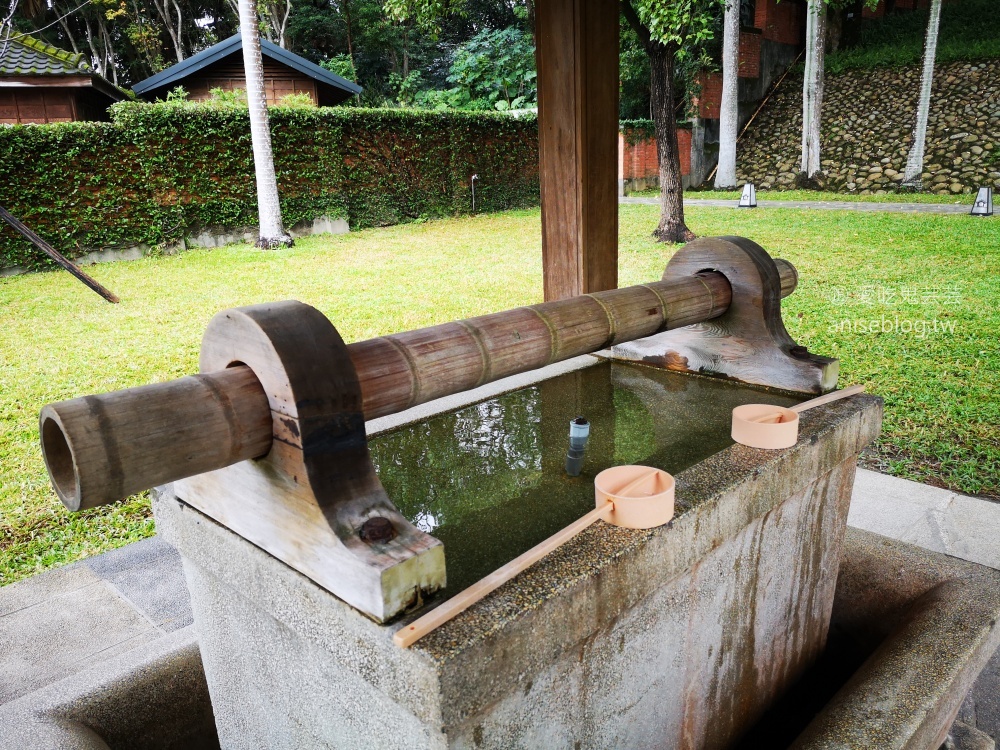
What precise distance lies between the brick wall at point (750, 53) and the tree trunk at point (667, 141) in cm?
677

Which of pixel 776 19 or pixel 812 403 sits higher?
pixel 776 19

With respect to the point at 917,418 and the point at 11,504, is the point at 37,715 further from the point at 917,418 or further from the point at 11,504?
the point at 917,418

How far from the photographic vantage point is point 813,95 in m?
10.6

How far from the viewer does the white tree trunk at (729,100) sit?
10359 millimetres

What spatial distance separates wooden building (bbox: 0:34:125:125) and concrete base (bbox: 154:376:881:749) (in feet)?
38.7

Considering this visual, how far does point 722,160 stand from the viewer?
11.9 m

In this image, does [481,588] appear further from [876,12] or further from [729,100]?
[876,12]

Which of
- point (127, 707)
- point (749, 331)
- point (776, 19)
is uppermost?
point (776, 19)

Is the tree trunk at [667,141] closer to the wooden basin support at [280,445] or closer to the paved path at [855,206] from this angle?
the paved path at [855,206]

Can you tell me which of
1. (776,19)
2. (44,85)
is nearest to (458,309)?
(44,85)

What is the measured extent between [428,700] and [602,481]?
0.50 metres

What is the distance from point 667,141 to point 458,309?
345cm

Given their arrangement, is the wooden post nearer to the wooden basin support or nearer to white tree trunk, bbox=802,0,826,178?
the wooden basin support

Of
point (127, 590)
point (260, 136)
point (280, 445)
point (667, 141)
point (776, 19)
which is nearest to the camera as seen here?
point (280, 445)
